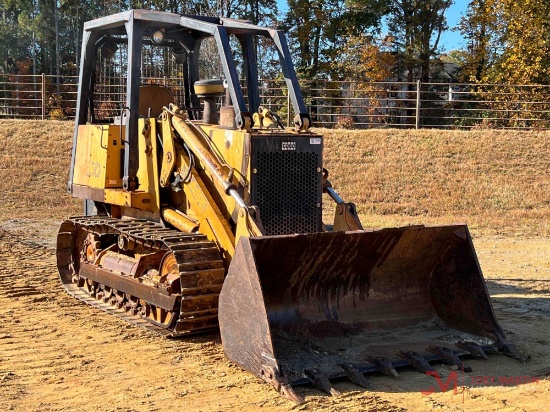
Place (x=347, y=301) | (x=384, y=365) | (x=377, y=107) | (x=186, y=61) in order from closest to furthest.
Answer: (x=384, y=365) → (x=347, y=301) → (x=186, y=61) → (x=377, y=107)

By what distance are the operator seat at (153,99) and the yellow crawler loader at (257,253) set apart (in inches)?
1.7

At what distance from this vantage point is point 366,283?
7059 mm

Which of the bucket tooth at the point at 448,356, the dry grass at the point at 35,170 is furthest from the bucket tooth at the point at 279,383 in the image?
the dry grass at the point at 35,170

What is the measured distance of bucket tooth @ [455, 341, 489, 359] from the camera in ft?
21.7

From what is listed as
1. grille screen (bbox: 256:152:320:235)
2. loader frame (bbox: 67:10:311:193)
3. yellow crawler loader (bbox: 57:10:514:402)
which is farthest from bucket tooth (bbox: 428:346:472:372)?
loader frame (bbox: 67:10:311:193)

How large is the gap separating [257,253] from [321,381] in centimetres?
114

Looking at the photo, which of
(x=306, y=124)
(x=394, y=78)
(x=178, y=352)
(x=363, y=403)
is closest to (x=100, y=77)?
(x=306, y=124)

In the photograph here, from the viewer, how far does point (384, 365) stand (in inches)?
242

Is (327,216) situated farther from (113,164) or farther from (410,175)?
(113,164)

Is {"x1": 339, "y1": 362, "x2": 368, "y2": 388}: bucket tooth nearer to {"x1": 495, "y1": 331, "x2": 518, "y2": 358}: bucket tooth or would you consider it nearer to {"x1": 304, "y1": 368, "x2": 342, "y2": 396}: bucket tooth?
{"x1": 304, "y1": 368, "x2": 342, "y2": 396}: bucket tooth

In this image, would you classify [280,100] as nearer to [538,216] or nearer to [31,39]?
[538,216]

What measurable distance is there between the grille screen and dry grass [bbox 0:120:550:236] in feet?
28.6

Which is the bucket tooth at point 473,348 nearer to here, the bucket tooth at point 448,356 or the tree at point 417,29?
the bucket tooth at point 448,356

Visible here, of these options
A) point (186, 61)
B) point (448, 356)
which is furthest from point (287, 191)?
point (186, 61)
